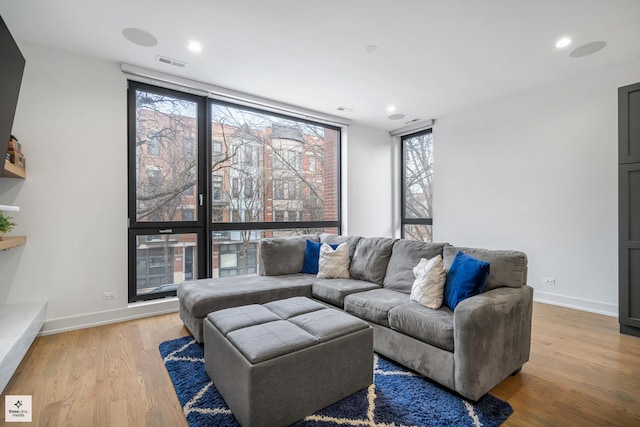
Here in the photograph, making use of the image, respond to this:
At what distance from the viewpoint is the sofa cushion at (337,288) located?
271 cm

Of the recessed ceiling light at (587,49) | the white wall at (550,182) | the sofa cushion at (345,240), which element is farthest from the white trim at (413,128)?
the sofa cushion at (345,240)

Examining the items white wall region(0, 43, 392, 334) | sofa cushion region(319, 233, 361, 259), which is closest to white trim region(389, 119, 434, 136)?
sofa cushion region(319, 233, 361, 259)

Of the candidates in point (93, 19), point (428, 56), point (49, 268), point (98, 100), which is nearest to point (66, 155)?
point (98, 100)

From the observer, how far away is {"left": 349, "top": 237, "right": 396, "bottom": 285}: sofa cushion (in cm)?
298

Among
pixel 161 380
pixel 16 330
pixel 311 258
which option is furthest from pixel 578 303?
Answer: pixel 16 330

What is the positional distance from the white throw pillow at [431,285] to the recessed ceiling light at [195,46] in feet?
9.38

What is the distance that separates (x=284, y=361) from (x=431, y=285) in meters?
1.23

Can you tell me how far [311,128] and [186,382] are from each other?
13.1ft

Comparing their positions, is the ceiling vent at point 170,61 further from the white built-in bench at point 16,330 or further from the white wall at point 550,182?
the white wall at point 550,182

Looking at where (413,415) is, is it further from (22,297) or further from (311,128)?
(311,128)

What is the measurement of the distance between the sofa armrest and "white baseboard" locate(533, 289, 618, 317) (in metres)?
2.22

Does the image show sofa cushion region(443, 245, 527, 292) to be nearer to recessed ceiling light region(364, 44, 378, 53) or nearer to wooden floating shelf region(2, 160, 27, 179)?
recessed ceiling light region(364, 44, 378, 53)

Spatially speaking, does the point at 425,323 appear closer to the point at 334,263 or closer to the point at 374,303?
the point at 374,303

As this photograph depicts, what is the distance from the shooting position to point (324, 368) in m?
1.66
